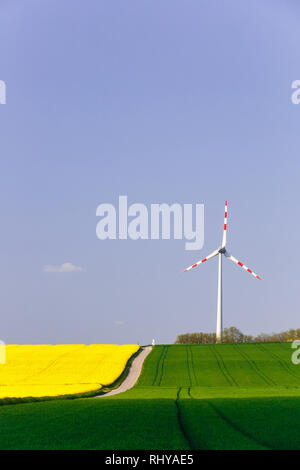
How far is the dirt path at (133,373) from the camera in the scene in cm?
5139

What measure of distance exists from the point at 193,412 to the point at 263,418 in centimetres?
314

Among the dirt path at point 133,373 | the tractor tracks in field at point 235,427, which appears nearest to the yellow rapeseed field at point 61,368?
the dirt path at point 133,373

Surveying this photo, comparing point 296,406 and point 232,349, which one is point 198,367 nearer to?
point 232,349

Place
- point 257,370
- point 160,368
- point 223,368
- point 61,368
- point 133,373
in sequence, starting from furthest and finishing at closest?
point 160,368 < point 223,368 < point 257,370 < point 61,368 < point 133,373

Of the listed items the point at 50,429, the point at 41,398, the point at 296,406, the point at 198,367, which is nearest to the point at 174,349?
the point at 198,367

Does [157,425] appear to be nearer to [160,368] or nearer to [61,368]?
[61,368]

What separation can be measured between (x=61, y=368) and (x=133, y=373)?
27.8 feet

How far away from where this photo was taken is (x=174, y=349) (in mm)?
85000

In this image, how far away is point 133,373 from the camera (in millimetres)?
64625

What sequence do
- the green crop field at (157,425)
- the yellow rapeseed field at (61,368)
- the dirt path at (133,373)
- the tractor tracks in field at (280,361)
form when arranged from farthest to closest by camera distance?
the tractor tracks in field at (280,361), the dirt path at (133,373), the yellow rapeseed field at (61,368), the green crop field at (157,425)

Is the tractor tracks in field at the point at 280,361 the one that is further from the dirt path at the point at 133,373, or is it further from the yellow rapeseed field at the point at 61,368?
the yellow rapeseed field at the point at 61,368

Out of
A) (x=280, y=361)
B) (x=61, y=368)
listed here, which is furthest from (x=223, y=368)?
(x=61, y=368)

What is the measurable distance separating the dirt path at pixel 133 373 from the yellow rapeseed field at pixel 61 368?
113 cm

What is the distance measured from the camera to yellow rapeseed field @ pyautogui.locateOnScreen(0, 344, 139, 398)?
158 ft
